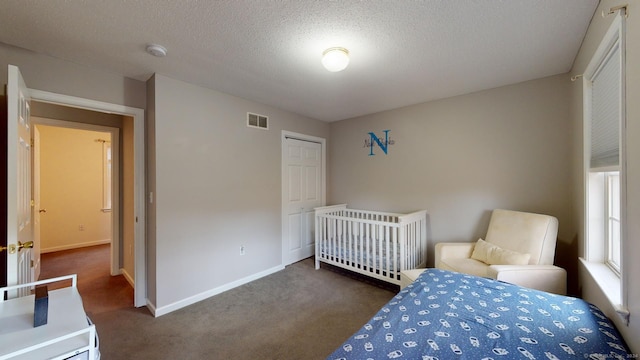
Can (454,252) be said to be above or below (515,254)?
below

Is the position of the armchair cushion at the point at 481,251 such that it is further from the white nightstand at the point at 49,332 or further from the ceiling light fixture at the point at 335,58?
the white nightstand at the point at 49,332

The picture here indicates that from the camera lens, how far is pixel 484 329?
45.1 inches

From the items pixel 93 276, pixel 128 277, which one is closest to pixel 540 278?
pixel 128 277

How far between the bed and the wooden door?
2.41 meters

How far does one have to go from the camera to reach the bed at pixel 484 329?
991mm

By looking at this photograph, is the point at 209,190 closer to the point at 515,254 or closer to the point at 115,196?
the point at 115,196

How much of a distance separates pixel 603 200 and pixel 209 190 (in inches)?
133

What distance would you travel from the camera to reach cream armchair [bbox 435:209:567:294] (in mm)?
1921

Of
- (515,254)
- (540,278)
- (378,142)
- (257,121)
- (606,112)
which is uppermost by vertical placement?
(257,121)

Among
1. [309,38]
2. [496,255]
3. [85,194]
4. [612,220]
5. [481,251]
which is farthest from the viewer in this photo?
[85,194]

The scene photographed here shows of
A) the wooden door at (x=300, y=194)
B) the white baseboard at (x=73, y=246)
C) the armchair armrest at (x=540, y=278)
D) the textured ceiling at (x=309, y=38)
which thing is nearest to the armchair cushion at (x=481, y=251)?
Result: the armchair armrest at (x=540, y=278)

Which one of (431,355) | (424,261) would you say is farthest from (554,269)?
(431,355)

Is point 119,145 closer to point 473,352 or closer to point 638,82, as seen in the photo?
point 473,352

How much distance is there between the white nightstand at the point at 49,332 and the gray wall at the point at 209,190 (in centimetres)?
111
